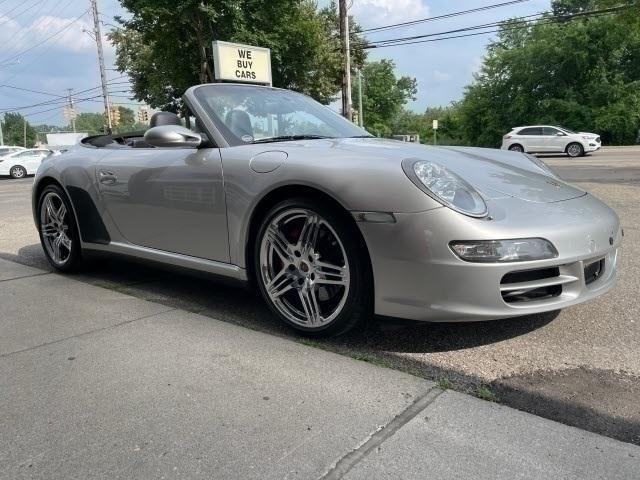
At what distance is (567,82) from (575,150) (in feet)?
48.7

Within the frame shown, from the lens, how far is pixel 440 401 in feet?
7.66

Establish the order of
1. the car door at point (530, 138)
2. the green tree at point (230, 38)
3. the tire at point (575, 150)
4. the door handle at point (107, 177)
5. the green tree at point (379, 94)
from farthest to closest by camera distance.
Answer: the green tree at point (379, 94), the car door at point (530, 138), the tire at point (575, 150), the green tree at point (230, 38), the door handle at point (107, 177)

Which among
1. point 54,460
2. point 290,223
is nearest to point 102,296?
point 290,223

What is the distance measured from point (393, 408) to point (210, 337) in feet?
4.10

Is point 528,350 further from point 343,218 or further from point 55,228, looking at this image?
point 55,228

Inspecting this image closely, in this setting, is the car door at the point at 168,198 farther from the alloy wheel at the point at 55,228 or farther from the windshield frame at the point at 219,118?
the alloy wheel at the point at 55,228

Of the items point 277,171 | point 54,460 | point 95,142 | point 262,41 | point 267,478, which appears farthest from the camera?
point 262,41

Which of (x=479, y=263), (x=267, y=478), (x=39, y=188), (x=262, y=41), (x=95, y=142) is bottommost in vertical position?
(x=267, y=478)

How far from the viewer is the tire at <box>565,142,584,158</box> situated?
2206cm

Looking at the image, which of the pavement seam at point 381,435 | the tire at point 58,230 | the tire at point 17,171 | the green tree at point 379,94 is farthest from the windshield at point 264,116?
the green tree at point 379,94

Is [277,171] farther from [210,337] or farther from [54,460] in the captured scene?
[54,460]

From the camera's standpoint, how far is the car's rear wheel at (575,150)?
22.1 meters

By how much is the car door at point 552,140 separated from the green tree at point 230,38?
10.5 m

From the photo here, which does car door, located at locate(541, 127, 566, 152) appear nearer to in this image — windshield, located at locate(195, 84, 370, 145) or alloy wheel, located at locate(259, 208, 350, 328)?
windshield, located at locate(195, 84, 370, 145)
